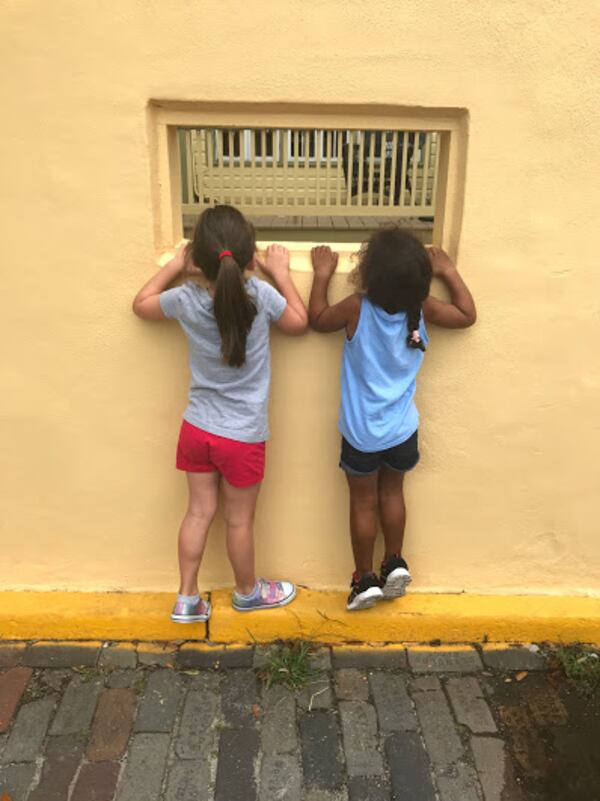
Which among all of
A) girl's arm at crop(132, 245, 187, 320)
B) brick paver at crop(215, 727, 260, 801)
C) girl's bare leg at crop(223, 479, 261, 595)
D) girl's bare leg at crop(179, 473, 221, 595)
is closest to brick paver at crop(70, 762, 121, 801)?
brick paver at crop(215, 727, 260, 801)

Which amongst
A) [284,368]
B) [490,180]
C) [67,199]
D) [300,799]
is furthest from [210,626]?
[490,180]

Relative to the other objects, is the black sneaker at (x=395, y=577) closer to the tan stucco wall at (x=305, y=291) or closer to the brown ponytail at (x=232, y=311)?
the tan stucco wall at (x=305, y=291)

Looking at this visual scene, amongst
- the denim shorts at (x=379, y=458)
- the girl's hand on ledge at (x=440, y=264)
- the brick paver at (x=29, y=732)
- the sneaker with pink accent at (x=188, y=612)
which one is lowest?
the brick paver at (x=29, y=732)

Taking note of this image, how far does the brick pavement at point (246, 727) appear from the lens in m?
2.12

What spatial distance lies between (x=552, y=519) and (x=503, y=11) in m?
1.88

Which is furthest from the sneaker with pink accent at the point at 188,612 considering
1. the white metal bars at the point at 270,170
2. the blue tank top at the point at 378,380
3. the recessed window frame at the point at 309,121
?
the white metal bars at the point at 270,170

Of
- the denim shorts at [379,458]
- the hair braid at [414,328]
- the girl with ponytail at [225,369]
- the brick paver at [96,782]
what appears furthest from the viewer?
the denim shorts at [379,458]

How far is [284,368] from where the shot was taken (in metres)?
2.54

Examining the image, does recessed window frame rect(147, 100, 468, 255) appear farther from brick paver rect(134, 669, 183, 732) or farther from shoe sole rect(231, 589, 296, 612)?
brick paver rect(134, 669, 183, 732)

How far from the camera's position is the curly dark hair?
7.28 ft

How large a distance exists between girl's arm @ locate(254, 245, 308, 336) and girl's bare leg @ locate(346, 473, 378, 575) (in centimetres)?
61

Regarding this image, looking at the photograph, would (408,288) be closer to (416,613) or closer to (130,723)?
(416,613)

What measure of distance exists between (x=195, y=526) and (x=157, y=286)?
0.92 metres

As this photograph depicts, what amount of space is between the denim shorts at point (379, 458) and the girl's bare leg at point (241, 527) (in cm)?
37
